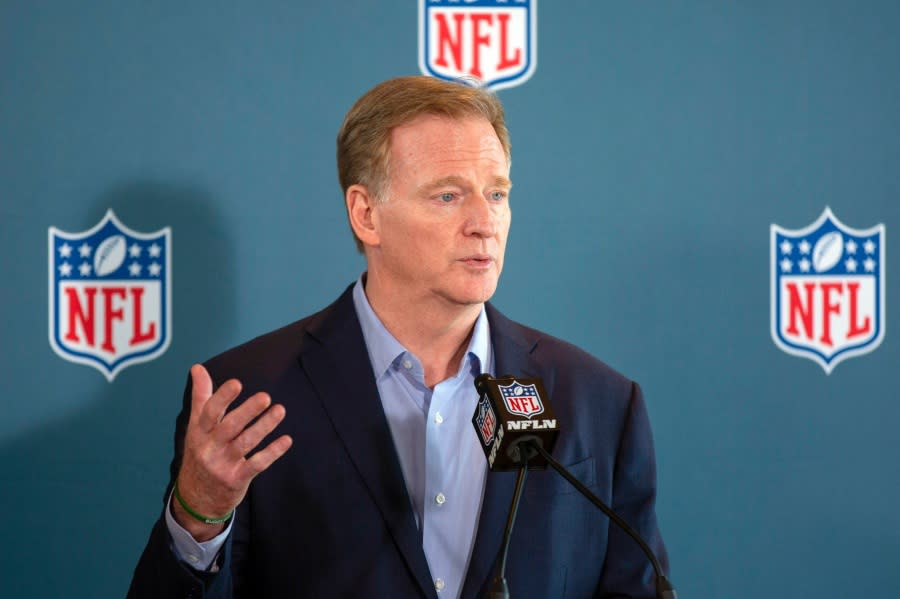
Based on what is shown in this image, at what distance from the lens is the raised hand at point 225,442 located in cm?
108

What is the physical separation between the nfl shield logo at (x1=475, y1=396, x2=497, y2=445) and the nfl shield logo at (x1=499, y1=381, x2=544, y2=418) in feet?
0.07

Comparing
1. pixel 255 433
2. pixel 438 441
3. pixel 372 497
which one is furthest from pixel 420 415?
pixel 255 433

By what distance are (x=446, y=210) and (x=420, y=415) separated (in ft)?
1.06

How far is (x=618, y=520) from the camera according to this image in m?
1.02

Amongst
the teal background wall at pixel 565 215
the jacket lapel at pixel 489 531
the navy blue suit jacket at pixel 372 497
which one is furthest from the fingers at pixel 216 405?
the teal background wall at pixel 565 215

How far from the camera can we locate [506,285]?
2178 millimetres

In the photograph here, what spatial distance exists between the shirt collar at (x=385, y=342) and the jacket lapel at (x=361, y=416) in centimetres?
2

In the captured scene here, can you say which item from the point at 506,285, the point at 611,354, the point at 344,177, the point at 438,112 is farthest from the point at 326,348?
the point at 611,354

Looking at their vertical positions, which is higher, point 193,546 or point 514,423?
point 514,423

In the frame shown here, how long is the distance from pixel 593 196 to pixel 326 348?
3.10ft

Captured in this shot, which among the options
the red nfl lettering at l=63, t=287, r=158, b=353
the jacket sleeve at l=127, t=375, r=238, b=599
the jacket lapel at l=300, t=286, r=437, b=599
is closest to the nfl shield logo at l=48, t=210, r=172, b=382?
the red nfl lettering at l=63, t=287, r=158, b=353

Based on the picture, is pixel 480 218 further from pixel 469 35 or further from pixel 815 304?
pixel 815 304

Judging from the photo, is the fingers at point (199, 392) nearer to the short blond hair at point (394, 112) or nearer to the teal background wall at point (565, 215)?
the short blond hair at point (394, 112)

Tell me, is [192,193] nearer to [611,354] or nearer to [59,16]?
[59,16]
